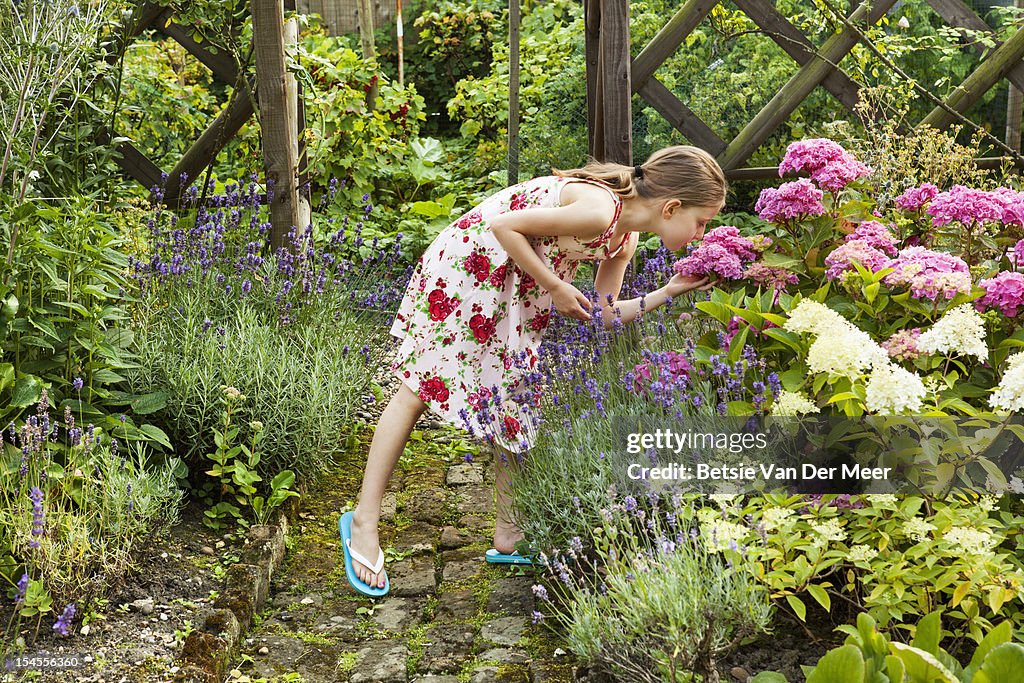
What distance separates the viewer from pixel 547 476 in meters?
2.65

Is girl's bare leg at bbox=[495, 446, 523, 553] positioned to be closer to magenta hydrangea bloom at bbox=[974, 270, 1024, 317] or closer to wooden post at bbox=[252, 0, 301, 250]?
magenta hydrangea bloom at bbox=[974, 270, 1024, 317]

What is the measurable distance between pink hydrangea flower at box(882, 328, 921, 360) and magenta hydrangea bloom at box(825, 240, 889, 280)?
0.78 ft

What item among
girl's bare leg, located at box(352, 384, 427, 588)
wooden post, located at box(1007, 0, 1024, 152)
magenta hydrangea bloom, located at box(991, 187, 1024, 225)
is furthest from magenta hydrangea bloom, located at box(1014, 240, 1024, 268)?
wooden post, located at box(1007, 0, 1024, 152)

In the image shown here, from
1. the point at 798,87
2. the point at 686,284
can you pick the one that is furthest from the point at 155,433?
the point at 798,87

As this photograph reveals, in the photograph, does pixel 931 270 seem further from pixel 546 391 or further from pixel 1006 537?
pixel 546 391

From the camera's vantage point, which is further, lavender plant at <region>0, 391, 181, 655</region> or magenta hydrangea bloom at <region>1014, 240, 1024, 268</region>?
magenta hydrangea bloom at <region>1014, 240, 1024, 268</region>

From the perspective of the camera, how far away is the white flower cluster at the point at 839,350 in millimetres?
2227

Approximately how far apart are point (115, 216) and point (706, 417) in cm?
241

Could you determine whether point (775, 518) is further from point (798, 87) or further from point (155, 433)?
point (798, 87)

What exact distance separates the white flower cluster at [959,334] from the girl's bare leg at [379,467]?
1453mm

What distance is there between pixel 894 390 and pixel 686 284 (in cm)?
96

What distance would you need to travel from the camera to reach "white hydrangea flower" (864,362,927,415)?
2.14m

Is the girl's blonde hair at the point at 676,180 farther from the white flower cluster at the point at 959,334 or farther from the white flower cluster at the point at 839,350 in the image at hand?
the white flower cluster at the point at 959,334

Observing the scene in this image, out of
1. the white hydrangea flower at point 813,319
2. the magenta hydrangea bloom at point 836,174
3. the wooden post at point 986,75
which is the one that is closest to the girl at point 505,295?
the magenta hydrangea bloom at point 836,174
